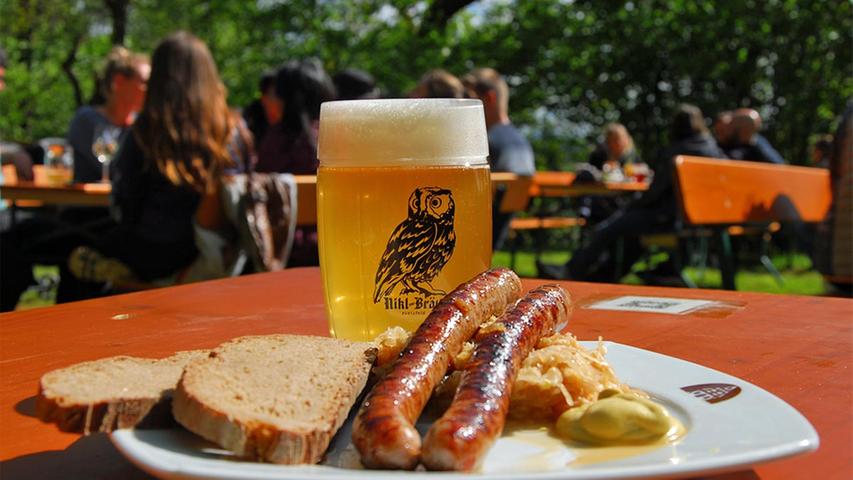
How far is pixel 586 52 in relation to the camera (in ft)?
57.9

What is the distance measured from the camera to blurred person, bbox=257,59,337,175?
6.01m

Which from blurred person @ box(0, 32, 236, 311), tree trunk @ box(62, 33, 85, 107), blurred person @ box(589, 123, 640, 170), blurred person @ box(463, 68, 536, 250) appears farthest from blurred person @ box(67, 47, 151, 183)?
tree trunk @ box(62, 33, 85, 107)

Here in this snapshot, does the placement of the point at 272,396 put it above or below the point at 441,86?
below

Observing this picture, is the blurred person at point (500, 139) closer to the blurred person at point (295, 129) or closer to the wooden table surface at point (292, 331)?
the blurred person at point (295, 129)

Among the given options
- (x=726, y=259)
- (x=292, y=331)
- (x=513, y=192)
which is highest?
(x=292, y=331)

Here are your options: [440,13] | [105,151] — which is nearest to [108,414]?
[105,151]

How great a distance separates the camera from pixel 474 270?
1271 millimetres

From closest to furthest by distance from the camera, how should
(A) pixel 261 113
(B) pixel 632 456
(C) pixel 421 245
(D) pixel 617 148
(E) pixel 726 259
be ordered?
(B) pixel 632 456 < (C) pixel 421 245 < (E) pixel 726 259 < (A) pixel 261 113 < (D) pixel 617 148

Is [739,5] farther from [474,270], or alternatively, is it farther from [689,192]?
[474,270]

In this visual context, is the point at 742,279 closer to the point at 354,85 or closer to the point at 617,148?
the point at 617,148

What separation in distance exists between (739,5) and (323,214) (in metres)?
15.9

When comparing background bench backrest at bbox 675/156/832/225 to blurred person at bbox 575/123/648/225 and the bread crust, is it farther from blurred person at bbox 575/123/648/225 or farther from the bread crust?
blurred person at bbox 575/123/648/225

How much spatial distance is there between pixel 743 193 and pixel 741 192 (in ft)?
0.06

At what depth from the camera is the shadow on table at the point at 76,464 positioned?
0.77 meters
